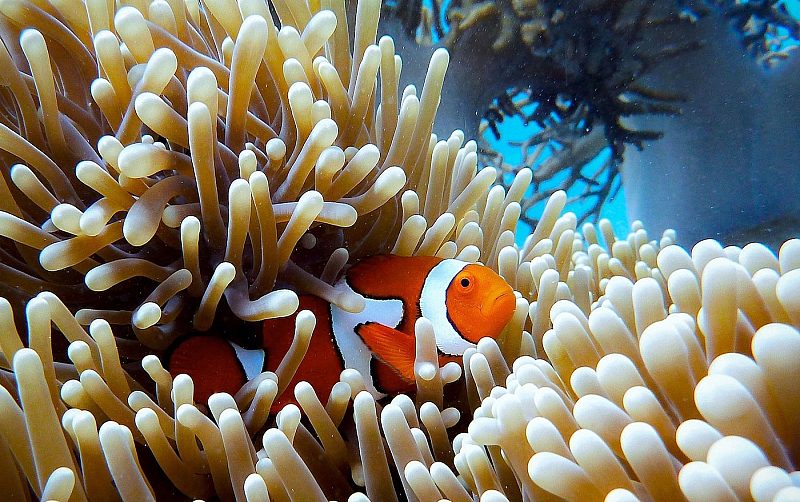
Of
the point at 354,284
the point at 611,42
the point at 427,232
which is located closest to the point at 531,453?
the point at 354,284

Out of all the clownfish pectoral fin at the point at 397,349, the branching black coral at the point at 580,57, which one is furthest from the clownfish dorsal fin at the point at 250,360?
the branching black coral at the point at 580,57

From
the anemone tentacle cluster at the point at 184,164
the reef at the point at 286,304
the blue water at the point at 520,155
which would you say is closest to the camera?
the reef at the point at 286,304

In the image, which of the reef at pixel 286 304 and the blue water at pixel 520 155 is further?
the blue water at pixel 520 155

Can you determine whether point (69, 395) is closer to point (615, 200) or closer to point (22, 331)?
point (22, 331)

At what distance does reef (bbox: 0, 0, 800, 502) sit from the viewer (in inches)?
23.8

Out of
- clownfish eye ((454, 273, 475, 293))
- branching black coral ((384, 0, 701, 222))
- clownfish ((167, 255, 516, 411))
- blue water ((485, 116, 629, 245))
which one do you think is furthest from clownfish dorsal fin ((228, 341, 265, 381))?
blue water ((485, 116, 629, 245))

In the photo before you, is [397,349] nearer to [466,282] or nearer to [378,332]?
[378,332]

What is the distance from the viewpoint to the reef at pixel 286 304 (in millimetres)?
604

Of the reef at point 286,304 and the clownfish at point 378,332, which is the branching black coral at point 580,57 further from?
the clownfish at point 378,332

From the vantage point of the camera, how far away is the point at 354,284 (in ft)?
3.68

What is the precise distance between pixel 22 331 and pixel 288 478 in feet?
1.90

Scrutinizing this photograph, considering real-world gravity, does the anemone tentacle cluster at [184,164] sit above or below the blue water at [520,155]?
below

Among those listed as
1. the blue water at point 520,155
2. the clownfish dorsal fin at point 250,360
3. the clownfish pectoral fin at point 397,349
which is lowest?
the clownfish dorsal fin at point 250,360

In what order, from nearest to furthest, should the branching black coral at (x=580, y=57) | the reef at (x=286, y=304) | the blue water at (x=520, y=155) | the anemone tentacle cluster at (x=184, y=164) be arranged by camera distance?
the reef at (x=286, y=304)
the anemone tentacle cluster at (x=184, y=164)
the branching black coral at (x=580, y=57)
the blue water at (x=520, y=155)
